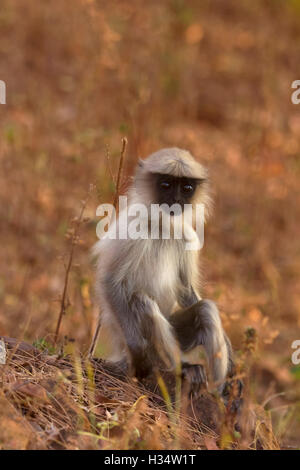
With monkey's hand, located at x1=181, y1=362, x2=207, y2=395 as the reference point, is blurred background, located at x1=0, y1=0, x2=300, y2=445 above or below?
above

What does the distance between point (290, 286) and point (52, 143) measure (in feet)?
11.2

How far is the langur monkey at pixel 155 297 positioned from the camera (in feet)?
13.7

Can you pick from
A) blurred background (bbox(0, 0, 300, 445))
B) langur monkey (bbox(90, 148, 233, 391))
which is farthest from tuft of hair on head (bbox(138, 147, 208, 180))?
blurred background (bbox(0, 0, 300, 445))

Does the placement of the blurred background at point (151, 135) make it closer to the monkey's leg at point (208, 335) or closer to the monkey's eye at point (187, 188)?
the monkey's leg at point (208, 335)

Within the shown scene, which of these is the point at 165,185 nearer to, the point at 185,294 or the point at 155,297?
the point at 155,297

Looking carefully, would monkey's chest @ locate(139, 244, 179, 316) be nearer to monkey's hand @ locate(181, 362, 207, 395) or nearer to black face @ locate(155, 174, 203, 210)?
black face @ locate(155, 174, 203, 210)

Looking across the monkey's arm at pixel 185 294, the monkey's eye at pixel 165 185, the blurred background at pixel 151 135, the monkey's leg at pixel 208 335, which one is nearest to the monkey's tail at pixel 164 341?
the monkey's leg at pixel 208 335

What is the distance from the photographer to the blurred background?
7.22 m

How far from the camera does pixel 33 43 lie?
10586 millimetres

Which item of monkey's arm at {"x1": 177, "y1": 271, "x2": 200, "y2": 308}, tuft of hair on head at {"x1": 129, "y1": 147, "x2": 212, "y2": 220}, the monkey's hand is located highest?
tuft of hair on head at {"x1": 129, "y1": 147, "x2": 212, "y2": 220}

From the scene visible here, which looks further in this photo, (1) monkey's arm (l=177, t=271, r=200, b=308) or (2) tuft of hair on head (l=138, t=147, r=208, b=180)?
(1) monkey's arm (l=177, t=271, r=200, b=308)

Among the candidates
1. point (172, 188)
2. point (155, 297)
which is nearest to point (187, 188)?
point (172, 188)

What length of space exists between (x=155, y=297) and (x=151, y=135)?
401 cm
